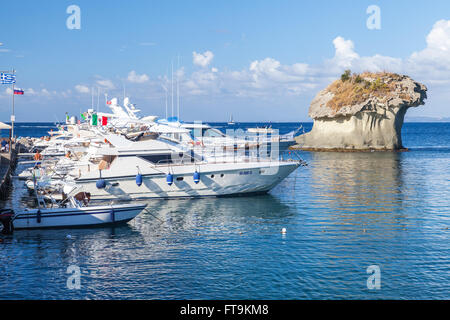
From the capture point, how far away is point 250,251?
55.3 ft

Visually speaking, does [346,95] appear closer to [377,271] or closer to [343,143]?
[343,143]

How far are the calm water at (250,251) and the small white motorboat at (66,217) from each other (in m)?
0.41

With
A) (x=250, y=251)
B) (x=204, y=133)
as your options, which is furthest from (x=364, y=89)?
(x=250, y=251)

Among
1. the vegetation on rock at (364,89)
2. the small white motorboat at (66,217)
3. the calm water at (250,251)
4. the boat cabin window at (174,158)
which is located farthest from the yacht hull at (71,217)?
the vegetation on rock at (364,89)

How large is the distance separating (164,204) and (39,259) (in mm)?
10000

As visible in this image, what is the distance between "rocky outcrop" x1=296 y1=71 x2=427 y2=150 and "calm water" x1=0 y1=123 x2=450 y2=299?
32.5 metres

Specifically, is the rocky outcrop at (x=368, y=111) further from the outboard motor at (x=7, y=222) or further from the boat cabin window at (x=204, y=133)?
the outboard motor at (x=7, y=222)

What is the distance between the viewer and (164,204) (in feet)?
83.8

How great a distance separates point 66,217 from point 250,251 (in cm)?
862

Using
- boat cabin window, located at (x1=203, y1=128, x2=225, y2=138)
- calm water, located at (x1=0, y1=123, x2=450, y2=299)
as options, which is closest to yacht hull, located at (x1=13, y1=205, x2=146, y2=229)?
calm water, located at (x1=0, y1=123, x2=450, y2=299)

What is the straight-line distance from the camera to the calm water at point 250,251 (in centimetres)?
1338

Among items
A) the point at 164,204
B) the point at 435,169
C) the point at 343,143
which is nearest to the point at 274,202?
the point at 164,204

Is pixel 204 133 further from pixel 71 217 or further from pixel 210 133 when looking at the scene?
pixel 71 217

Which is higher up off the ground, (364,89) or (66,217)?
(364,89)
